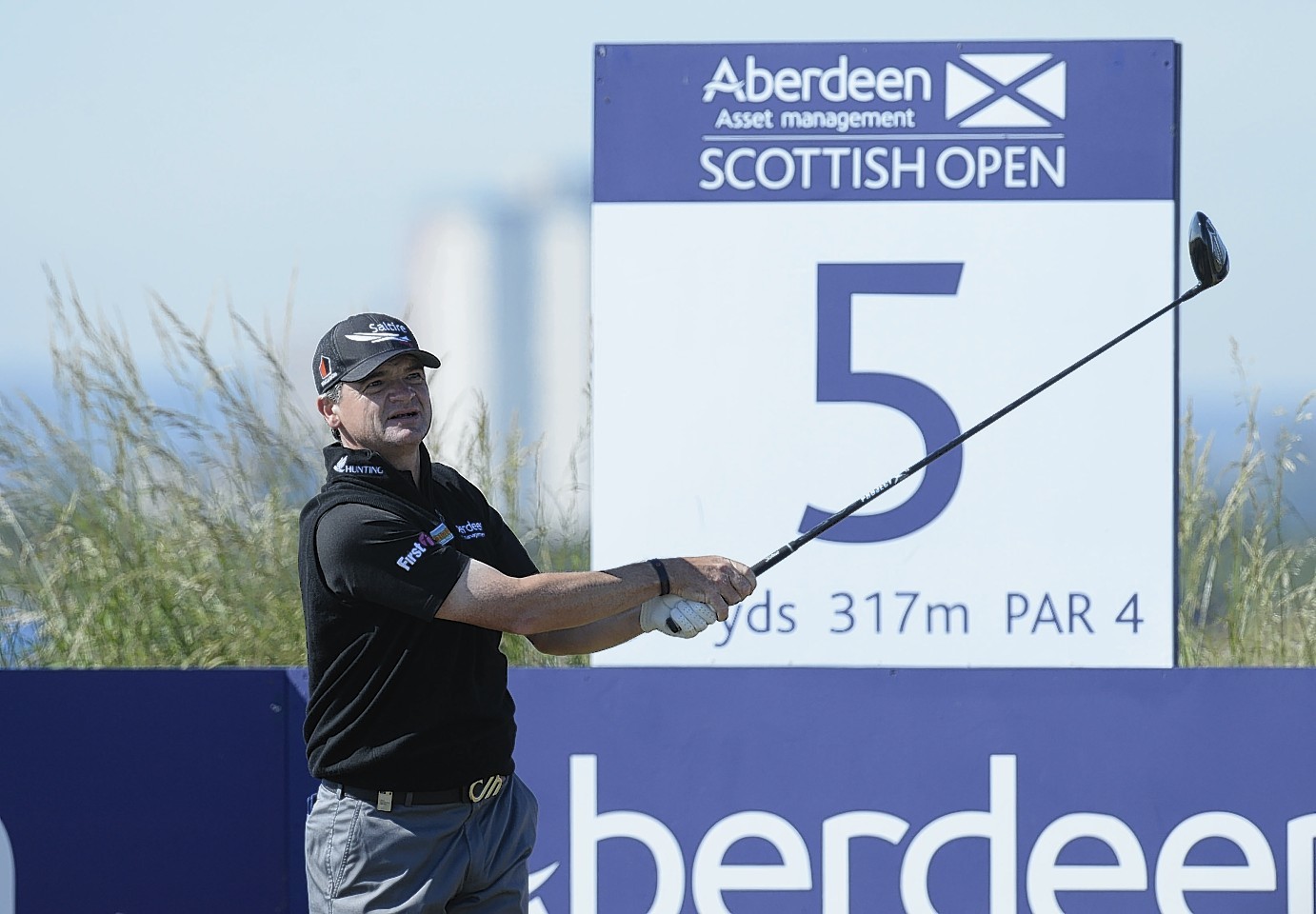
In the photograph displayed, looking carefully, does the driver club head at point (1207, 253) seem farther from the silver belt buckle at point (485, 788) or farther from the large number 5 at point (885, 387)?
the silver belt buckle at point (485, 788)

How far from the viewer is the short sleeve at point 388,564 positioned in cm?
264

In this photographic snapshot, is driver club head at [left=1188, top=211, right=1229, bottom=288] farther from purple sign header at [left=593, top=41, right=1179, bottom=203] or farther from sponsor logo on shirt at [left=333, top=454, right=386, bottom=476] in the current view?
sponsor logo on shirt at [left=333, top=454, right=386, bottom=476]

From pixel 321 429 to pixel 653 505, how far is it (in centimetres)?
168

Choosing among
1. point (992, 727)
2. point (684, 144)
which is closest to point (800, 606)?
point (992, 727)

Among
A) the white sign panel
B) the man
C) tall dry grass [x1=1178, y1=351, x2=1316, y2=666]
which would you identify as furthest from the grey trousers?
tall dry grass [x1=1178, y1=351, x2=1316, y2=666]

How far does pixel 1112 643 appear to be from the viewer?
4.44m

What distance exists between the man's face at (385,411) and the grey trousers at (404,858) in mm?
663

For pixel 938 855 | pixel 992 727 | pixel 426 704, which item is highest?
pixel 426 704

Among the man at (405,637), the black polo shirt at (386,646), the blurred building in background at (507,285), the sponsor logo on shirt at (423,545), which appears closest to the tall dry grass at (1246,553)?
the man at (405,637)

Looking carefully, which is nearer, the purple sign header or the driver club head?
the driver club head

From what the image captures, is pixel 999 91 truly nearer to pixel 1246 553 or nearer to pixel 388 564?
pixel 1246 553

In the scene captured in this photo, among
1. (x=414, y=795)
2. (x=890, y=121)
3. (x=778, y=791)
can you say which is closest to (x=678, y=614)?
(x=414, y=795)

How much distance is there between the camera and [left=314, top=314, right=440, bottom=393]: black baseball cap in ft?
9.18

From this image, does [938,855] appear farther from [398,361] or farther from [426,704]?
[398,361]
